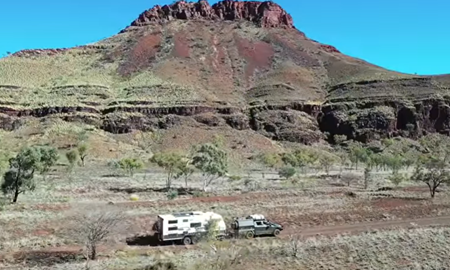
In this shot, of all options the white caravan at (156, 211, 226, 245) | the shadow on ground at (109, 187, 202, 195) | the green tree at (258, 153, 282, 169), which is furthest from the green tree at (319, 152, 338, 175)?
the white caravan at (156, 211, 226, 245)

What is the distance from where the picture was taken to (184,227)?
94.7 ft

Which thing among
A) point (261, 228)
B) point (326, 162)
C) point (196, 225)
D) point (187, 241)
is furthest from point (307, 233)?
point (326, 162)

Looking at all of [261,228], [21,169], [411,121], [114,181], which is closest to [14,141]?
[114,181]

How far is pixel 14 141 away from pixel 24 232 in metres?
77.0

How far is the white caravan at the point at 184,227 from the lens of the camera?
2881 cm

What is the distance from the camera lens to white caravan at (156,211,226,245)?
28.8m

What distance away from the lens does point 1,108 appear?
12000 centimetres

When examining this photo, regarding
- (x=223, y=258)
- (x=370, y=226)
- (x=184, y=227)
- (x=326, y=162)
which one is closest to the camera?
(x=223, y=258)

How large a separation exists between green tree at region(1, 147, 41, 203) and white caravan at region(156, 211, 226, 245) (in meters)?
18.7

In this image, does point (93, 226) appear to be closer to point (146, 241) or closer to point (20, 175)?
point (146, 241)

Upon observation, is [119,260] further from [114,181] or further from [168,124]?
[168,124]

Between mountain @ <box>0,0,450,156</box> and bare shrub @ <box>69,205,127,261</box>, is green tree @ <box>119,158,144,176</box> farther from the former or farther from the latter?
bare shrub @ <box>69,205,127,261</box>

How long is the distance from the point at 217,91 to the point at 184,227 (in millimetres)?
112505

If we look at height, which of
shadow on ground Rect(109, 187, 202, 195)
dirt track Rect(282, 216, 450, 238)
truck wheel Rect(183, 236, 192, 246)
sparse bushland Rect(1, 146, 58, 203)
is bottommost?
truck wheel Rect(183, 236, 192, 246)
